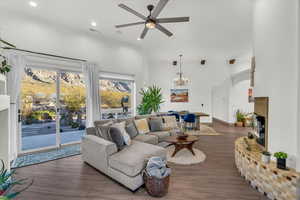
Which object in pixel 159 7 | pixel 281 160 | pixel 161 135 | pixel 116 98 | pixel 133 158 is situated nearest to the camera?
pixel 281 160

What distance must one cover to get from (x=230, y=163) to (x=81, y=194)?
10.1 feet

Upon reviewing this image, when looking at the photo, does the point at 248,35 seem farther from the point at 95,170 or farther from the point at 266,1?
the point at 95,170

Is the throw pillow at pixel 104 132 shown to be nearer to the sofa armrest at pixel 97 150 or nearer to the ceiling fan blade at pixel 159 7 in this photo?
the sofa armrest at pixel 97 150

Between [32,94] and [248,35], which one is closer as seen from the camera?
[32,94]

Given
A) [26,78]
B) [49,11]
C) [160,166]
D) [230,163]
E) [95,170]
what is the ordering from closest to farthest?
[160,166], [95,170], [230,163], [49,11], [26,78]

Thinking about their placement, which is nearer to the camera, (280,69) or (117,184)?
(280,69)

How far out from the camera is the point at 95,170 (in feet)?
10.1

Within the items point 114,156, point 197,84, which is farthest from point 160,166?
point 197,84

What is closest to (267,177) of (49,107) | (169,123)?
(169,123)

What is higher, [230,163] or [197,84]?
[197,84]

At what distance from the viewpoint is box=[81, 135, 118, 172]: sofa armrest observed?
2.72 metres

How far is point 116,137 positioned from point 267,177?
2.56m

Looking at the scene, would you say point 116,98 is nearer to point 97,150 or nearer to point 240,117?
point 97,150

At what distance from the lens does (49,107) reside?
4.47 m
